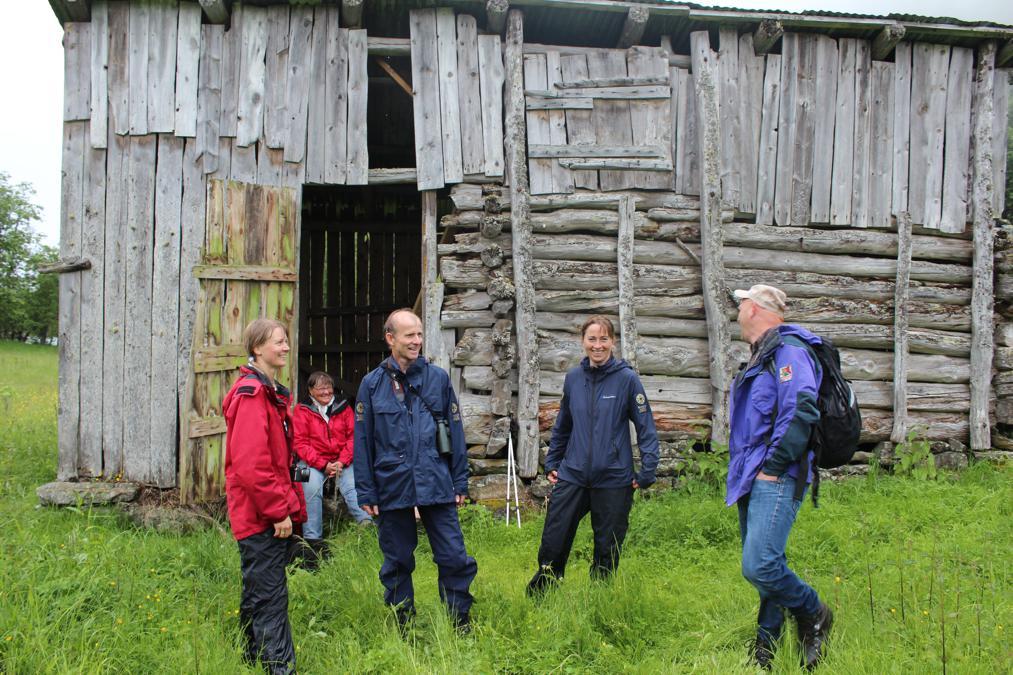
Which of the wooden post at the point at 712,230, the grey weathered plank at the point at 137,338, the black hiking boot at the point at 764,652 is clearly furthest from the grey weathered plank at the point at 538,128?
the black hiking boot at the point at 764,652

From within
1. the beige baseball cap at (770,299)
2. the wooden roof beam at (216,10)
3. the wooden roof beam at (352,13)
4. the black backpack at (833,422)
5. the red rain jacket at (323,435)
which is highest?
the wooden roof beam at (352,13)

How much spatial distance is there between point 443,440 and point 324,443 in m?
2.57

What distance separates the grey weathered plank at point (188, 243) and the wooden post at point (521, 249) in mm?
2867

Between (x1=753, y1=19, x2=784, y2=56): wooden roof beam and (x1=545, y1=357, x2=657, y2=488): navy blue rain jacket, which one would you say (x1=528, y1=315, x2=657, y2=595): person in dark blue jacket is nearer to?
(x1=545, y1=357, x2=657, y2=488): navy blue rain jacket

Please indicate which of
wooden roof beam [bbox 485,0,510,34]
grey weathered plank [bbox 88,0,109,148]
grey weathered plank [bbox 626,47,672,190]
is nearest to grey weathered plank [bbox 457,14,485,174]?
wooden roof beam [bbox 485,0,510,34]

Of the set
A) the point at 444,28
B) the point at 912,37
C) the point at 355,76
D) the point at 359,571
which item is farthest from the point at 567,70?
the point at 359,571

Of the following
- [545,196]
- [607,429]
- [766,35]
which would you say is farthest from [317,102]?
[766,35]

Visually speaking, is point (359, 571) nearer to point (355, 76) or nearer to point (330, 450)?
point (330, 450)

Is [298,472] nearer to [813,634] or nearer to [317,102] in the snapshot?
[813,634]

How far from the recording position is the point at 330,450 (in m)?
6.12

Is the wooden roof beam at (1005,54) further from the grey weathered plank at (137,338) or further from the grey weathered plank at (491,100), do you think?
the grey weathered plank at (137,338)

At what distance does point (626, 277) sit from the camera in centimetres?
679

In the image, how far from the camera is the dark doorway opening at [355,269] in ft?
36.1

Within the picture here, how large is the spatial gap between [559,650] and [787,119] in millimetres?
5892
